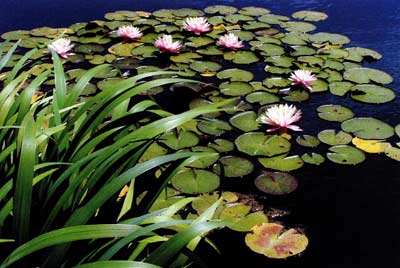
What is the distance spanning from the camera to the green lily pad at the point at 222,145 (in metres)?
1.95

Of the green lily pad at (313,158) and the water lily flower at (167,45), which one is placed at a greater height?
the water lily flower at (167,45)

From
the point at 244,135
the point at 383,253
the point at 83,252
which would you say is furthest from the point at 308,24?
the point at 83,252

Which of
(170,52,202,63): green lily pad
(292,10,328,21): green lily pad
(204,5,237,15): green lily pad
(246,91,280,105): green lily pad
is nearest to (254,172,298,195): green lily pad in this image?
(246,91,280,105): green lily pad

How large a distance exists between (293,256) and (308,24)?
2004mm

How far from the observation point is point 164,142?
78.6 inches

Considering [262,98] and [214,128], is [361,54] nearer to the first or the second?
[262,98]

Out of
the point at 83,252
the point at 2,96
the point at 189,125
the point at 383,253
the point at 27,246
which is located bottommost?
the point at 383,253

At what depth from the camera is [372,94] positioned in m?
2.28

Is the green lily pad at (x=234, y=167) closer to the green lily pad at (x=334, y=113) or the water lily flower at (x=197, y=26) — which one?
the green lily pad at (x=334, y=113)

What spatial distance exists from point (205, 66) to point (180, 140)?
75 centimetres

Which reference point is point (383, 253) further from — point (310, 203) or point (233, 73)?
point (233, 73)

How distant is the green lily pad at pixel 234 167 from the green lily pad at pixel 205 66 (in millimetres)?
827

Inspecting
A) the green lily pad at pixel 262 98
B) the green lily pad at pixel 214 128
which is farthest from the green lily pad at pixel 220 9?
the green lily pad at pixel 214 128

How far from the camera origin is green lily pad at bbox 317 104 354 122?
6.97 feet
